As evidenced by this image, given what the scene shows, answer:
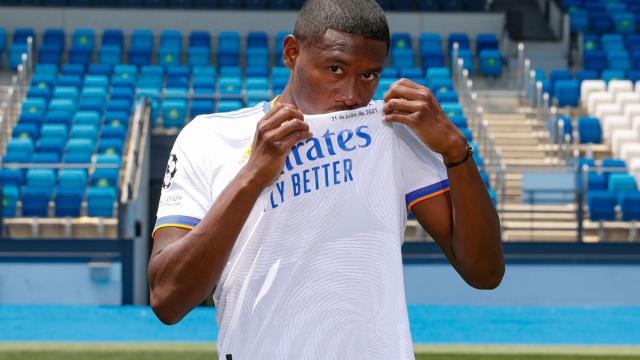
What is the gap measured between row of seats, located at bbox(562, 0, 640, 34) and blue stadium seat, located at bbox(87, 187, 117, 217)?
480 inches

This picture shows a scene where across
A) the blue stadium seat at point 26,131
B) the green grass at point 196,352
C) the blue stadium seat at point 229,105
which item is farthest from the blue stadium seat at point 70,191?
the green grass at point 196,352

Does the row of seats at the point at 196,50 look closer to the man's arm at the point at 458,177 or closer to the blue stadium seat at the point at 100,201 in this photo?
the blue stadium seat at the point at 100,201

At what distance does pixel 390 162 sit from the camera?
7.13ft

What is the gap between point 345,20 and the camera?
2.12 m

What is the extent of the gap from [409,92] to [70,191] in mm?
13472

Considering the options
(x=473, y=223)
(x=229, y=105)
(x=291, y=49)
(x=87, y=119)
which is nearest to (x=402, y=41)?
(x=229, y=105)

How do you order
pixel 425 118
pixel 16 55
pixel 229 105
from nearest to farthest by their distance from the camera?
pixel 425 118 < pixel 229 105 < pixel 16 55

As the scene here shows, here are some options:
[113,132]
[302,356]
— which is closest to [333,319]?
[302,356]

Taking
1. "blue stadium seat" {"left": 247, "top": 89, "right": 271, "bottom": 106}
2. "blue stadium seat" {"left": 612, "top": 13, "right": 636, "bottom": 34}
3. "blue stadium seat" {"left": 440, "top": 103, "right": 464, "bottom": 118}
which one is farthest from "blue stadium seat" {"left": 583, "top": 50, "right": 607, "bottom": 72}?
"blue stadium seat" {"left": 247, "top": 89, "right": 271, "bottom": 106}

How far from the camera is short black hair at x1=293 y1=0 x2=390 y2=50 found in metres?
2.11

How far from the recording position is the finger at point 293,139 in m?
2.07

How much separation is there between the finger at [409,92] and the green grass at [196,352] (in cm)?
715

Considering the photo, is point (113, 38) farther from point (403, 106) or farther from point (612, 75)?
point (403, 106)

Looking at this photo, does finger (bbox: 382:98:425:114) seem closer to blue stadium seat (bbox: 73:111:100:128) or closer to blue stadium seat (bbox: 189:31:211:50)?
blue stadium seat (bbox: 73:111:100:128)
